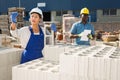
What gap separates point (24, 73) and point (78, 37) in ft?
6.81

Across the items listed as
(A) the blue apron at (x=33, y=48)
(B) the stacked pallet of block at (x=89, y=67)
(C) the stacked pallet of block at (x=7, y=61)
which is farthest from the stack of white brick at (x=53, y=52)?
(B) the stacked pallet of block at (x=89, y=67)

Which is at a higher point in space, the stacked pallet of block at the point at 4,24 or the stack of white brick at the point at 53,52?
the stacked pallet of block at the point at 4,24

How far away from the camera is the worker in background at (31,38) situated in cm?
333

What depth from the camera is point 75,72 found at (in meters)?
2.32

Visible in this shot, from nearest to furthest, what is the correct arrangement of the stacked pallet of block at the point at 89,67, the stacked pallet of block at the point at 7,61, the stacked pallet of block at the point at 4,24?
the stacked pallet of block at the point at 89,67, the stacked pallet of block at the point at 7,61, the stacked pallet of block at the point at 4,24

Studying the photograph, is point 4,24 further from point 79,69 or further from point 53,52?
point 79,69

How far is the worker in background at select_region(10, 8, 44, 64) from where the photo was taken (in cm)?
333

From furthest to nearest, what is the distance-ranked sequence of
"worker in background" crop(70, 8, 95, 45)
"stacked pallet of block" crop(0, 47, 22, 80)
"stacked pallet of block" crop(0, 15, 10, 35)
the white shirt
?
"stacked pallet of block" crop(0, 15, 10, 35) < "worker in background" crop(70, 8, 95, 45) < the white shirt < "stacked pallet of block" crop(0, 47, 22, 80)

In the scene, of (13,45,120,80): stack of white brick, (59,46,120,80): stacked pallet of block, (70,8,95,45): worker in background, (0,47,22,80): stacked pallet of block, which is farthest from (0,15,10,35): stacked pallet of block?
(59,46,120,80): stacked pallet of block

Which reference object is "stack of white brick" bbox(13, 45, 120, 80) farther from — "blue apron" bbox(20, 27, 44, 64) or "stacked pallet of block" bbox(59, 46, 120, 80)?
"blue apron" bbox(20, 27, 44, 64)

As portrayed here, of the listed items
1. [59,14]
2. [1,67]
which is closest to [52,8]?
[59,14]

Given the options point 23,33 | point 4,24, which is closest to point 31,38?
point 23,33

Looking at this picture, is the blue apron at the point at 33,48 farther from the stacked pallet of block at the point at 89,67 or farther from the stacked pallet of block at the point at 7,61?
the stacked pallet of block at the point at 89,67

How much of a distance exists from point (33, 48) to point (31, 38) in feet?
0.45
